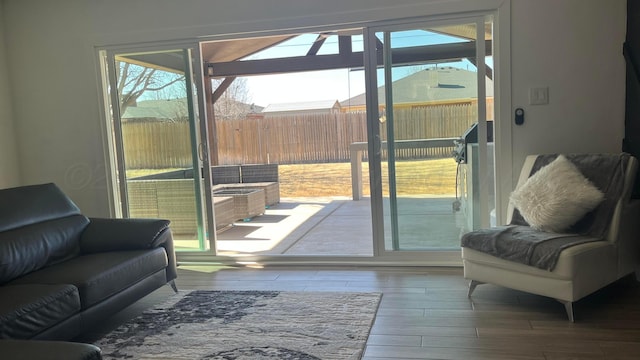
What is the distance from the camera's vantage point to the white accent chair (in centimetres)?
264

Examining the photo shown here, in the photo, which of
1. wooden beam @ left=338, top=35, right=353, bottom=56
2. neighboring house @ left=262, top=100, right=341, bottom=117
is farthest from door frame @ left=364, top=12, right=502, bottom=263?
neighboring house @ left=262, top=100, right=341, bottom=117

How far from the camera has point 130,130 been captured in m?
4.40

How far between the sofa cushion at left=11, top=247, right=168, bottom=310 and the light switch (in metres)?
2.84

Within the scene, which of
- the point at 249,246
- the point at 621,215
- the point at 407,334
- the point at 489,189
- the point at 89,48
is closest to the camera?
the point at 407,334

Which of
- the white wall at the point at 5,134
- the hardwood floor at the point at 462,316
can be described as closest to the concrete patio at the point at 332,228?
the hardwood floor at the point at 462,316

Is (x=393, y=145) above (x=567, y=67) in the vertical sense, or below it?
below

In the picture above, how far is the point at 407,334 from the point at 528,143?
1.80 metres

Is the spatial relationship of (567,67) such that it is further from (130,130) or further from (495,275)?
(130,130)

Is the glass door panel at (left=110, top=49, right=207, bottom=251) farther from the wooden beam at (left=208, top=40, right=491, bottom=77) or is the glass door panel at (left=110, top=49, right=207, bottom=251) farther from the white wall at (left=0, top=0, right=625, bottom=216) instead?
the wooden beam at (left=208, top=40, right=491, bottom=77)

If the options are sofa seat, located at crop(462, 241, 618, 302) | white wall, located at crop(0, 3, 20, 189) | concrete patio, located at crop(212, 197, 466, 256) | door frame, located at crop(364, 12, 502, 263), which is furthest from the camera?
white wall, located at crop(0, 3, 20, 189)

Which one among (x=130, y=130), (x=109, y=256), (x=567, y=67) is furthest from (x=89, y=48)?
(x=567, y=67)

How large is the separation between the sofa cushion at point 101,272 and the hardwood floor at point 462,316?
0.32 meters

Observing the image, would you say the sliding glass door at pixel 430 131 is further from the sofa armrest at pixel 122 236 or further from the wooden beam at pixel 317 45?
the wooden beam at pixel 317 45

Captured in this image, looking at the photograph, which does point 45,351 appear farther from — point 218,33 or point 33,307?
point 218,33
